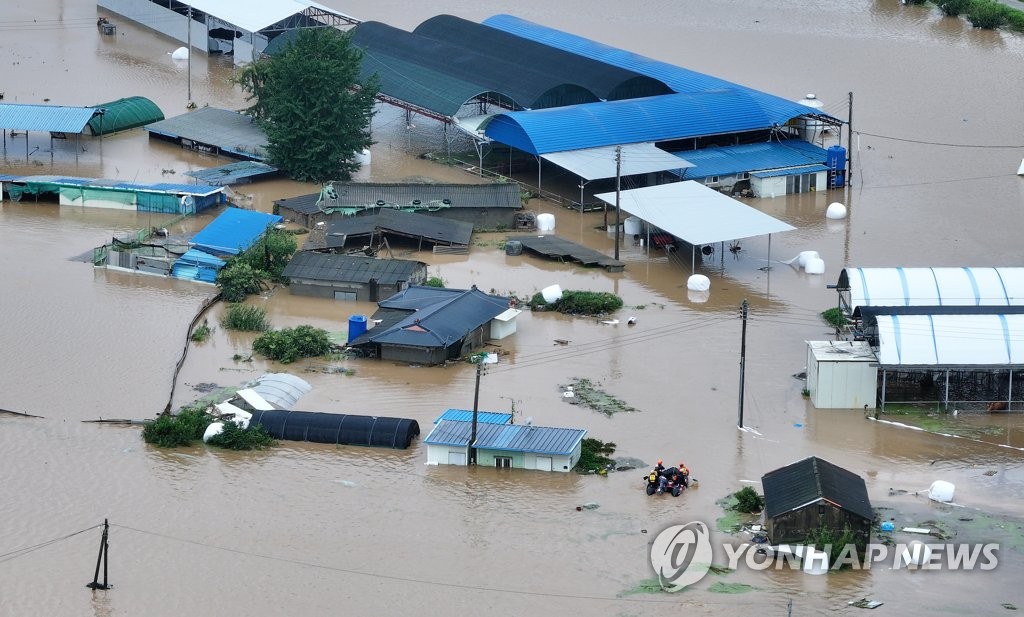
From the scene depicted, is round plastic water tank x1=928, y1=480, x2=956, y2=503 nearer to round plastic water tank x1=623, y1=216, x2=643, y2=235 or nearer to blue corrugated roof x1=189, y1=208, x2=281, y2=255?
round plastic water tank x1=623, y1=216, x2=643, y2=235

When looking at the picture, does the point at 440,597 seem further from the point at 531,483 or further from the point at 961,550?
the point at 961,550

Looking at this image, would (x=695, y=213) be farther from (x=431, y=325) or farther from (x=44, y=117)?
(x=44, y=117)

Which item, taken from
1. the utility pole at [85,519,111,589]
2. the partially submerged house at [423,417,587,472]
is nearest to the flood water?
the utility pole at [85,519,111,589]

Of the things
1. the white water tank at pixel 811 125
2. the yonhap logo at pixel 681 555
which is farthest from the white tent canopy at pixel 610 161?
the yonhap logo at pixel 681 555

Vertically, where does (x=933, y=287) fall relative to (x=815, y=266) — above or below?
below

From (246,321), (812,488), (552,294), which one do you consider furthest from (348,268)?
(812,488)
